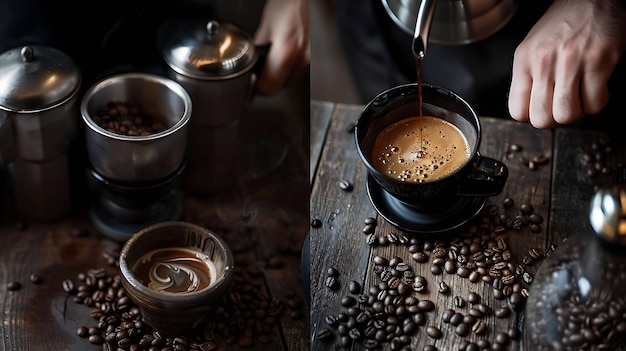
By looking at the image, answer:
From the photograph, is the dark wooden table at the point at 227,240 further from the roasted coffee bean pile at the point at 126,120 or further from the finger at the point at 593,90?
the finger at the point at 593,90

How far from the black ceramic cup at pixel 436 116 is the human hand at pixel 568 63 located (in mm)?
111

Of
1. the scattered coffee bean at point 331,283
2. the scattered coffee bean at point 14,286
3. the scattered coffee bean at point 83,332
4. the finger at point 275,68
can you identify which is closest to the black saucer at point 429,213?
the scattered coffee bean at point 331,283

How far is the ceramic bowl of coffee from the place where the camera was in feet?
3.68

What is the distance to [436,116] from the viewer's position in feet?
3.87

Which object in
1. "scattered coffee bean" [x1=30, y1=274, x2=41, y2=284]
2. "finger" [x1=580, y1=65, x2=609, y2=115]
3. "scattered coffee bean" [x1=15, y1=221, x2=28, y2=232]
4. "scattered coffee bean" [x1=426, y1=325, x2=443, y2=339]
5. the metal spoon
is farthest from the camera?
"scattered coffee bean" [x1=15, y1=221, x2=28, y2=232]

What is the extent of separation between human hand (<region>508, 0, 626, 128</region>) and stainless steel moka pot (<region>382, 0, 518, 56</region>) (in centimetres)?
8

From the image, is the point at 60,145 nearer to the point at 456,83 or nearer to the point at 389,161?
the point at 389,161

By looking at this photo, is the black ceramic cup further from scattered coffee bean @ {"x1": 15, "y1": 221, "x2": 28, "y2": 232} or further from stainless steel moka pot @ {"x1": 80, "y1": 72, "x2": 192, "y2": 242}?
scattered coffee bean @ {"x1": 15, "y1": 221, "x2": 28, "y2": 232}

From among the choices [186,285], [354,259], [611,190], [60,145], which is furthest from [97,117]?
[611,190]

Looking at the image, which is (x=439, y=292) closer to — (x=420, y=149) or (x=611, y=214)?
(x=420, y=149)

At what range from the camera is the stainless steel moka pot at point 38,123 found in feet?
4.10

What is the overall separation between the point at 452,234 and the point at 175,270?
42 centimetres

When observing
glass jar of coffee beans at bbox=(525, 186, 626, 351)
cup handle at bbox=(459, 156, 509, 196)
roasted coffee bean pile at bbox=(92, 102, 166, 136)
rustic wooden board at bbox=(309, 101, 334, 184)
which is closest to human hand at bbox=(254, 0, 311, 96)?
rustic wooden board at bbox=(309, 101, 334, 184)

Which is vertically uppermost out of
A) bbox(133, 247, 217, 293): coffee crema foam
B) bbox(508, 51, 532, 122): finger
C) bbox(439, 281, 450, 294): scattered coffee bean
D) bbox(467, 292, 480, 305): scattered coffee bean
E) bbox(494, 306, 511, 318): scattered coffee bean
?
bbox(508, 51, 532, 122): finger
